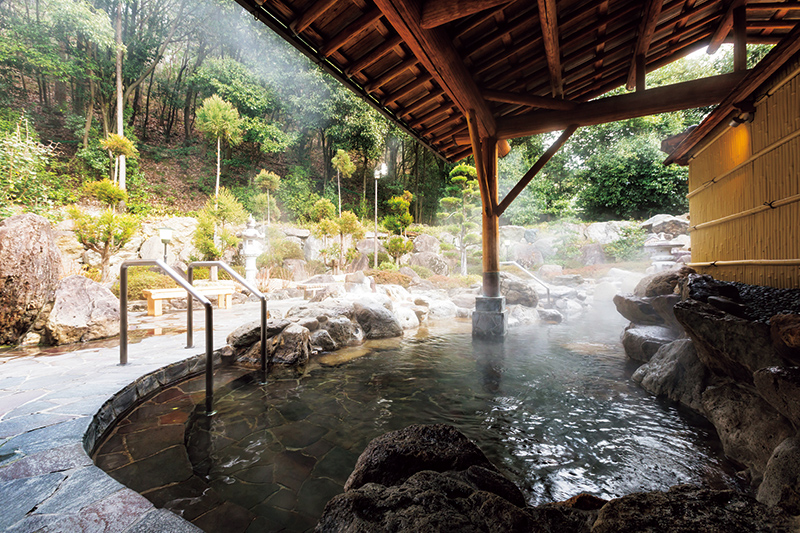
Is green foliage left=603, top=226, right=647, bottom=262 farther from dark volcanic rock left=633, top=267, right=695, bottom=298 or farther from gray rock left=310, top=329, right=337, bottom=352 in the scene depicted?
gray rock left=310, top=329, right=337, bottom=352

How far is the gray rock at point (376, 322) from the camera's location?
5945mm

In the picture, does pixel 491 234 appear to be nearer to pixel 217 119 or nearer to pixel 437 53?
pixel 437 53

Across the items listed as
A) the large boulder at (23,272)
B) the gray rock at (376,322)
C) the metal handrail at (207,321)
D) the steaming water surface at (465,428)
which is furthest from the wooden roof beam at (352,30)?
the gray rock at (376,322)

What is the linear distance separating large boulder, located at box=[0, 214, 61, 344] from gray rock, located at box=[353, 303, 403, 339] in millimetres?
4180

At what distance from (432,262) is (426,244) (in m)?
1.70

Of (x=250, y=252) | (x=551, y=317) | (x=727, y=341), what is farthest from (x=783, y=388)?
(x=250, y=252)

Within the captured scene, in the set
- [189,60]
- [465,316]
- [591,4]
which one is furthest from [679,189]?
[189,60]

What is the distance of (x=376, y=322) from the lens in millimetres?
6016

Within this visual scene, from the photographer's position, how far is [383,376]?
3768 mm

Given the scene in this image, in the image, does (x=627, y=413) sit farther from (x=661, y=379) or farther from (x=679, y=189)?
(x=679, y=189)

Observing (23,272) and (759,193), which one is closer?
(759,193)

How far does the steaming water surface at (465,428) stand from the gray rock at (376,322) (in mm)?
1603

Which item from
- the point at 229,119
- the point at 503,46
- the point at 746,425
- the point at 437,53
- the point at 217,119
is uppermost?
the point at 229,119

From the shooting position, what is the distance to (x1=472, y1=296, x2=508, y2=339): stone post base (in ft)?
18.1
